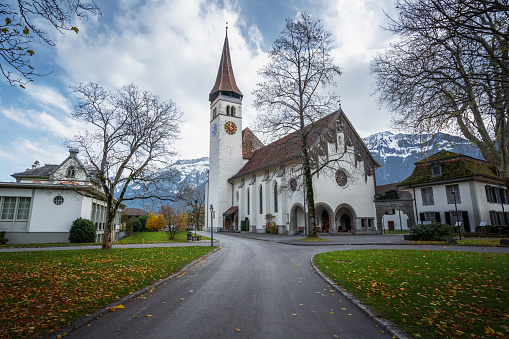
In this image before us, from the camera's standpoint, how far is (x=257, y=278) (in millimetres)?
8766

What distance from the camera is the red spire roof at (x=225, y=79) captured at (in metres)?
49.8

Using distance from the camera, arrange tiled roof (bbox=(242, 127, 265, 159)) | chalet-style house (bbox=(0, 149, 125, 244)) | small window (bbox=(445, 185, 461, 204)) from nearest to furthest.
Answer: chalet-style house (bbox=(0, 149, 125, 244)) → small window (bbox=(445, 185, 461, 204)) → tiled roof (bbox=(242, 127, 265, 159))

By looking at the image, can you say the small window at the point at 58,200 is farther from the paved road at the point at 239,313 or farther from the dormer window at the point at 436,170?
the dormer window at the point at 436,170

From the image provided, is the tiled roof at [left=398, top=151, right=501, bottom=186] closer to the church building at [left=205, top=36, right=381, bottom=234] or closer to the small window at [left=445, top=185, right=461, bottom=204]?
the small window at [left=445, top=185, right=461, bottom=204]

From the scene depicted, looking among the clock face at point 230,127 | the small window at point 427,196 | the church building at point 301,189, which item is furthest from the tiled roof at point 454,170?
the clock face at point 230,127

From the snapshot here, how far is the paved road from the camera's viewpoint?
4.45 metres

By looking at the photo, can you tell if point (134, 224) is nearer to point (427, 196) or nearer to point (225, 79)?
point (225, 79)

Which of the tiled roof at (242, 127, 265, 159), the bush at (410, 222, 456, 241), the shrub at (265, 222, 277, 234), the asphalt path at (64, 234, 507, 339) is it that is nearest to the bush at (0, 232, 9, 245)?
the asphalt path at (64, 234, 507, 339)

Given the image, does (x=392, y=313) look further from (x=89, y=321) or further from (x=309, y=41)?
(x=309, y=41)

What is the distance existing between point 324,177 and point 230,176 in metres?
19.3

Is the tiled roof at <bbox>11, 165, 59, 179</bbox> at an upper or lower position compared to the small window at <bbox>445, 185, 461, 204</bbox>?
upper

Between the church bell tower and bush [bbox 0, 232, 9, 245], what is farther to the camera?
the church bell tower

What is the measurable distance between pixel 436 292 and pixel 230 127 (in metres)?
44.4

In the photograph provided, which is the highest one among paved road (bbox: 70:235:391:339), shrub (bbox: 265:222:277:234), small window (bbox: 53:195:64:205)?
small window (bbox: 53:195:64:205)
